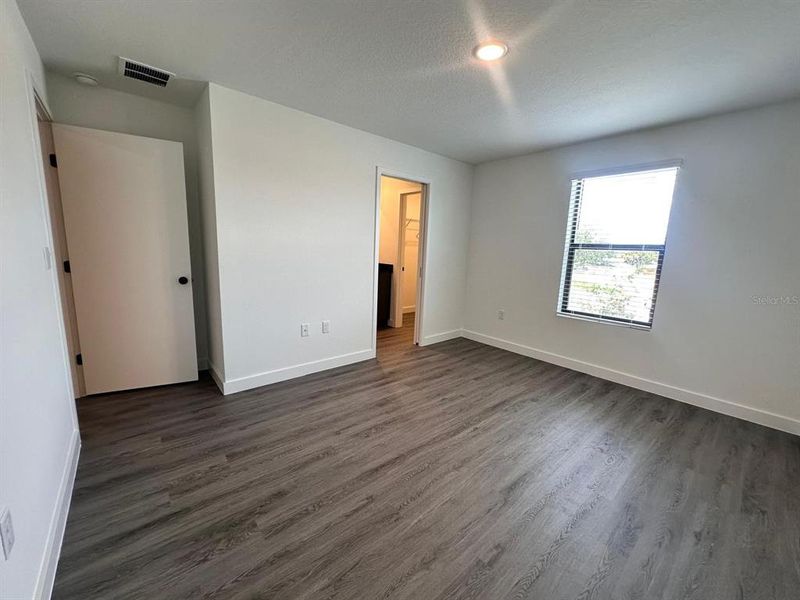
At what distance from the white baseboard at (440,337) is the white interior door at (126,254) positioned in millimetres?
2750

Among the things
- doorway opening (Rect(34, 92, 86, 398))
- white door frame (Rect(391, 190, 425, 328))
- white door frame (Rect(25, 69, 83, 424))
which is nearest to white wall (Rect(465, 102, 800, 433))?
white door frame (Rect(391, 190, 425, 328))

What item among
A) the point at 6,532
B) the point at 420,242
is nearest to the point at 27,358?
the point at 6,532

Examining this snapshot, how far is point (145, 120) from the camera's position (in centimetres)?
280

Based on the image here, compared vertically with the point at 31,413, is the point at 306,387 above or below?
below

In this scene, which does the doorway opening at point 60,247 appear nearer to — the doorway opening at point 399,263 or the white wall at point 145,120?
the white wall at point 145,120

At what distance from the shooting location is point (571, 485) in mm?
1903

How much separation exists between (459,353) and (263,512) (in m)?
2.98

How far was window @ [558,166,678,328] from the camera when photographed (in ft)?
10.1

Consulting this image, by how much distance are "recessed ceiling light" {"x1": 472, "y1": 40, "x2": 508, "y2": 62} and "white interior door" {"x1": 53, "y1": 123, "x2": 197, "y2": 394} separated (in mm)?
2515

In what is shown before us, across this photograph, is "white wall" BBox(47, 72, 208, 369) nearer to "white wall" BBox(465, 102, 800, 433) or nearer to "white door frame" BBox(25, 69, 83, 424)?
"white door frame" BBox(25, 69, 83, 424)

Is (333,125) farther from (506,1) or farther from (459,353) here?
(459,353)

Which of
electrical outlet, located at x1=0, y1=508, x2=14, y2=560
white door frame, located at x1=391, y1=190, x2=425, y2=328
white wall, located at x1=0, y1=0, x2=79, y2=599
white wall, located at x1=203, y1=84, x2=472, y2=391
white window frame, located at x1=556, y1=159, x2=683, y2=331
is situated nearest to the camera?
electrical outlet, located at x1=0, y1=508, x2=14, y2=560

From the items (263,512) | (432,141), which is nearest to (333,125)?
(432,141)

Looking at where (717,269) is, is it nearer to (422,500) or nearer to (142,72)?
(422,500)
